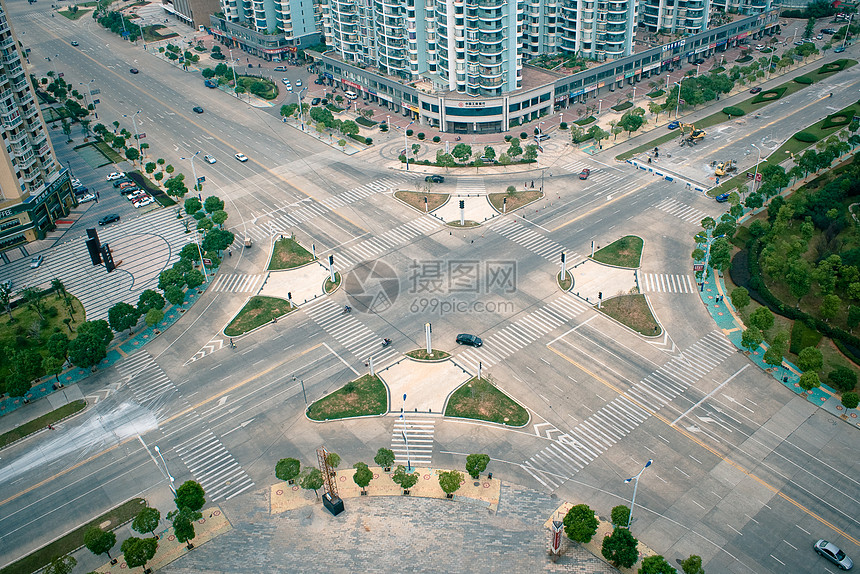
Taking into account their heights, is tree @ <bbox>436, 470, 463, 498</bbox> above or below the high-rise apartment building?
below

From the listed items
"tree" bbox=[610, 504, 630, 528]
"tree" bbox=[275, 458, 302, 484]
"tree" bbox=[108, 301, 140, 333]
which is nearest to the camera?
"tree" bbox=[610, 504, 630, 528]

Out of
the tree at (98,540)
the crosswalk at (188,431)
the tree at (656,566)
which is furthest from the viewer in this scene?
the crosswalk at (188,431)

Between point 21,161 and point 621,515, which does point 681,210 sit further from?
point 21,161

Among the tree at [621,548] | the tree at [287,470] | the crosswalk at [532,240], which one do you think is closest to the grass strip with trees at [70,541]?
the tree at [287,470]

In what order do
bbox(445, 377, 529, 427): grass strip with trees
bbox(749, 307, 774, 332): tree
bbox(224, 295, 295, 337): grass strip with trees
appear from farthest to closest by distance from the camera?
bbox(224, 295, 295, 337): grass strip with trees < bbox(749, 307, 774, 332): tree < bbox(445, 377, 529, 427): grass strip with trees

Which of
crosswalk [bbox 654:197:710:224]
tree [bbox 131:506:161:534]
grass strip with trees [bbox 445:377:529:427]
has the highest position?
crosswalk [bbox 654:197:710:224]

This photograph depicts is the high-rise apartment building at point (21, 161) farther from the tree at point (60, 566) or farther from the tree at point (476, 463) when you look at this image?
the tree at point (476, 463)

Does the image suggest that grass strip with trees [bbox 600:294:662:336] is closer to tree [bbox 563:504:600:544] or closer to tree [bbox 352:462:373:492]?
tree [bbox 563:504:600:544]

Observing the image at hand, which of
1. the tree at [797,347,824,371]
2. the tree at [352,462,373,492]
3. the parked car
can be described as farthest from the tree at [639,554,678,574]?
the tree at [797,347,824,371]
